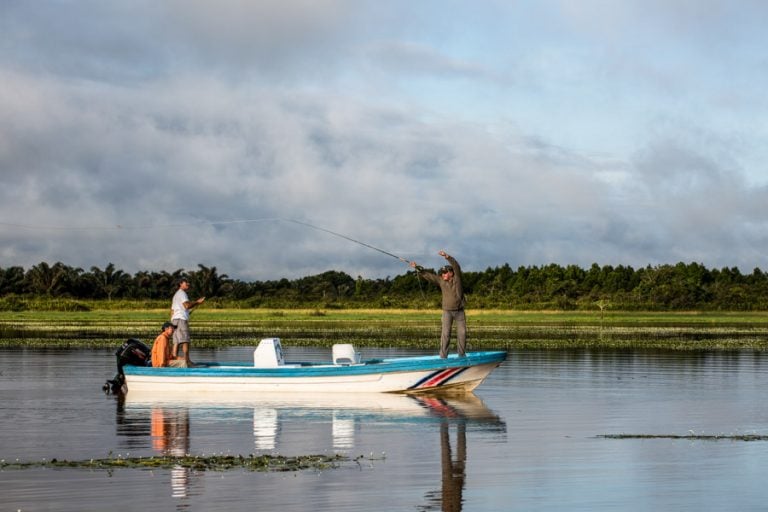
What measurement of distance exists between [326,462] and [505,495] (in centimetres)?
285

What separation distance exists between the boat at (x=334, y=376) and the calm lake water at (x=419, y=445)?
378mm

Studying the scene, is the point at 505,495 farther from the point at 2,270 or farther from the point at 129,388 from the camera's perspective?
the point at 2,270

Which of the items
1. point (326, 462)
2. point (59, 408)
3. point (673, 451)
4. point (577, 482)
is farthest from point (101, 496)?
point (59, 408)

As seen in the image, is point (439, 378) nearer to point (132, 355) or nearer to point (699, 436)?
point (132, 355)

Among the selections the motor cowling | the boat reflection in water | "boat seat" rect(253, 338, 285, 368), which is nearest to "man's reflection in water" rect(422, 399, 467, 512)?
the boat reflection in water

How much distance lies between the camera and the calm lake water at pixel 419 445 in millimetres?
12336

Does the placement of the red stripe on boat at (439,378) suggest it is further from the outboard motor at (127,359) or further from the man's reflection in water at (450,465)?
the outboard motor at (127,359)

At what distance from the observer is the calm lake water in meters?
12.3

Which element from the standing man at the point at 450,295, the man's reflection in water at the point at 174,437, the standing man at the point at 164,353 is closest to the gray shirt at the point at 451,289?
the standing man at the point at 450,295

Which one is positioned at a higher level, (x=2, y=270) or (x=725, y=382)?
(x=2, y=270)

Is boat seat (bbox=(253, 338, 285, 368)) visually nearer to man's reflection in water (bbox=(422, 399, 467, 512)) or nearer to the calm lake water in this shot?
the calm lake water

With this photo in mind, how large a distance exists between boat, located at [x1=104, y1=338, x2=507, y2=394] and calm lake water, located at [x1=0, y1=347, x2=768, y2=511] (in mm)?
378

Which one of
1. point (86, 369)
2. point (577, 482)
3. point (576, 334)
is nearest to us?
point (577, 482)

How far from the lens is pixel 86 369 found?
30781 millimetres
